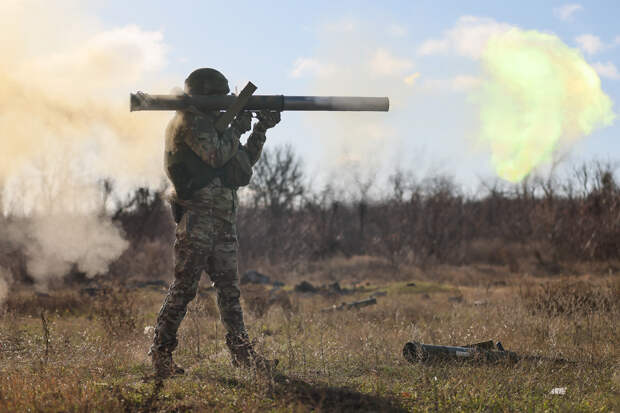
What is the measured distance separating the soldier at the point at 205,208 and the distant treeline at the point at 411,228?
1141 centimetres

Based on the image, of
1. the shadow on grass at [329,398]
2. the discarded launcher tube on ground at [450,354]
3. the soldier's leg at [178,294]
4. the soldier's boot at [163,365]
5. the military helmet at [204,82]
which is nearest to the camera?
the shadow on grass at [329,398]

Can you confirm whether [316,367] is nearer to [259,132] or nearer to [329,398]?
[329,398]

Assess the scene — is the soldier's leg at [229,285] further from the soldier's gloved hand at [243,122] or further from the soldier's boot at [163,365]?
the soldier's gloved hand at [243,122]

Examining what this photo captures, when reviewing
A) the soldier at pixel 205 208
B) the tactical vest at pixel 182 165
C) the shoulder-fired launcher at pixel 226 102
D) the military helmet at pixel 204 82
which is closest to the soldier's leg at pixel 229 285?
the soldier at pixel 205 208

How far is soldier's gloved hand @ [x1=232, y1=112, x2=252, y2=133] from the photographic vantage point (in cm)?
573

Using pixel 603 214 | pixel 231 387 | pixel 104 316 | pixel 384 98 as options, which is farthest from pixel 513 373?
pixel 603 214

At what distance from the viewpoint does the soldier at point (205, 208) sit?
17.4ft

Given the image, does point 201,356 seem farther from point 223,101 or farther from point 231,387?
point 223,101

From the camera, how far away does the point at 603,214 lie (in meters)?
25.2

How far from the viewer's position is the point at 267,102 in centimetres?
579

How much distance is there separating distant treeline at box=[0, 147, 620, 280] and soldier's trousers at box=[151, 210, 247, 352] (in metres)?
11.4

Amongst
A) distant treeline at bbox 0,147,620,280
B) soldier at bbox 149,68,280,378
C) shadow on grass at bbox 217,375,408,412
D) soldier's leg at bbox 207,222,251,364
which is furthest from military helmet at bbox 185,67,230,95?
distant treeline at bbox 0,147,620,280

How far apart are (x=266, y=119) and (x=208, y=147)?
806 mm

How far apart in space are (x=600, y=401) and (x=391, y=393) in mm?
1854
